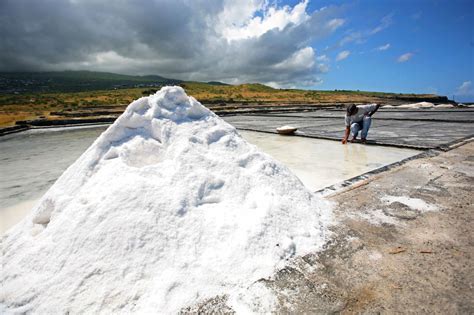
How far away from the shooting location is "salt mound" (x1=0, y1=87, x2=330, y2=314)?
5.38 ft

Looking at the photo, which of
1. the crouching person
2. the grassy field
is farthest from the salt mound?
the grassy field

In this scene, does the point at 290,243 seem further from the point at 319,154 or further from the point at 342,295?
the point at 319,154

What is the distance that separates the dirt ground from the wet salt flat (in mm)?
1022

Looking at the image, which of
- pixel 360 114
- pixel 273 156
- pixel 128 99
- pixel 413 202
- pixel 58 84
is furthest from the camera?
pixel 58 84

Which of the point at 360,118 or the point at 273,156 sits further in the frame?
the point at 360,118

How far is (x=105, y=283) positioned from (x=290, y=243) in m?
1.20

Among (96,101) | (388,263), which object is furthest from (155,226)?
(96,101)

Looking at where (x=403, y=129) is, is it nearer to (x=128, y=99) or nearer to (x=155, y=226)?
(x=155, y=226)

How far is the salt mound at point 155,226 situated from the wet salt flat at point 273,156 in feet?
3.58

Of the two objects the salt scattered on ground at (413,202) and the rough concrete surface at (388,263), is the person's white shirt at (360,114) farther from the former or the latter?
the salt scattered on ground at (413,202)

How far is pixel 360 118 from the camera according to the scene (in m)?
6.71

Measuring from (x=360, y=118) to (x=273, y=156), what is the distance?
269cm

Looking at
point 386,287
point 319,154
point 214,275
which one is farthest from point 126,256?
point 319,154

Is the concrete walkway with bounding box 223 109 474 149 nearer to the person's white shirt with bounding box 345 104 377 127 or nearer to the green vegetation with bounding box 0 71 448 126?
the person's white shirt with bounding box 345 104 377 127
